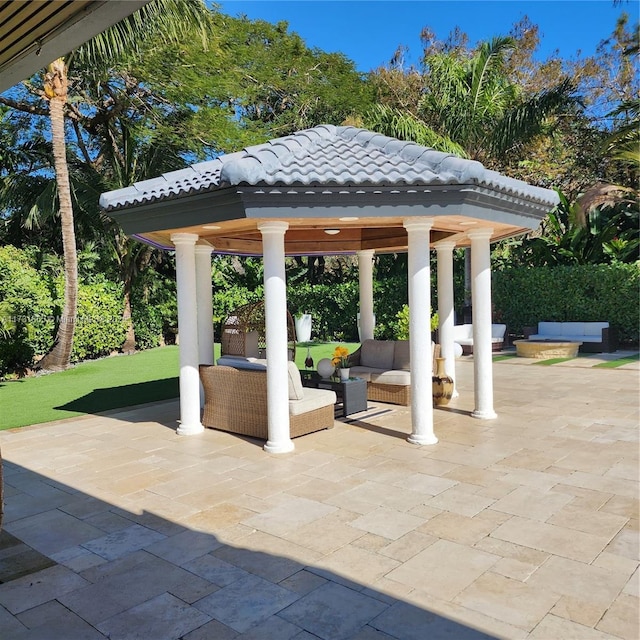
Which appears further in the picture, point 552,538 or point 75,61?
point 75,61

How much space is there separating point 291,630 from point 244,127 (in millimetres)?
23675

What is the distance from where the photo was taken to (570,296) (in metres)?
18.9

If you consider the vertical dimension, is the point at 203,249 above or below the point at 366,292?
above

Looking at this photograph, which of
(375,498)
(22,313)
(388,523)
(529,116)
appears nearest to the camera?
(388,523)

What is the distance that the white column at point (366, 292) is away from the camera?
12.5m

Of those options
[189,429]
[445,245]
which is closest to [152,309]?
[189,429]

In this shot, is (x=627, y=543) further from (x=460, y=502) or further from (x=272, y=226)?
(x=272, y=226)

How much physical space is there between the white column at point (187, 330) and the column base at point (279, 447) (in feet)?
5.32

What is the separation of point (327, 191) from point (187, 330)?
3215 millimetres

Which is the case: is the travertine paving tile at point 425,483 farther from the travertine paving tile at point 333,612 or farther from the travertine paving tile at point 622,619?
the travertine paving tile at point 622,619

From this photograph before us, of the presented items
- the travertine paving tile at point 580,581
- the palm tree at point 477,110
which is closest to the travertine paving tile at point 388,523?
the travertine paving tile at point 580,581

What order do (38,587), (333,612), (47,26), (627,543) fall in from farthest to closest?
1. (627,543)
2. (38,587)
3. (333,612)
4. (47,26)

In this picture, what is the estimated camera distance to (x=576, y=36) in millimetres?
24906

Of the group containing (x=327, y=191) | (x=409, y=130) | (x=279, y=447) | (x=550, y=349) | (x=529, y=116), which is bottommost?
(x=279, y=447)
